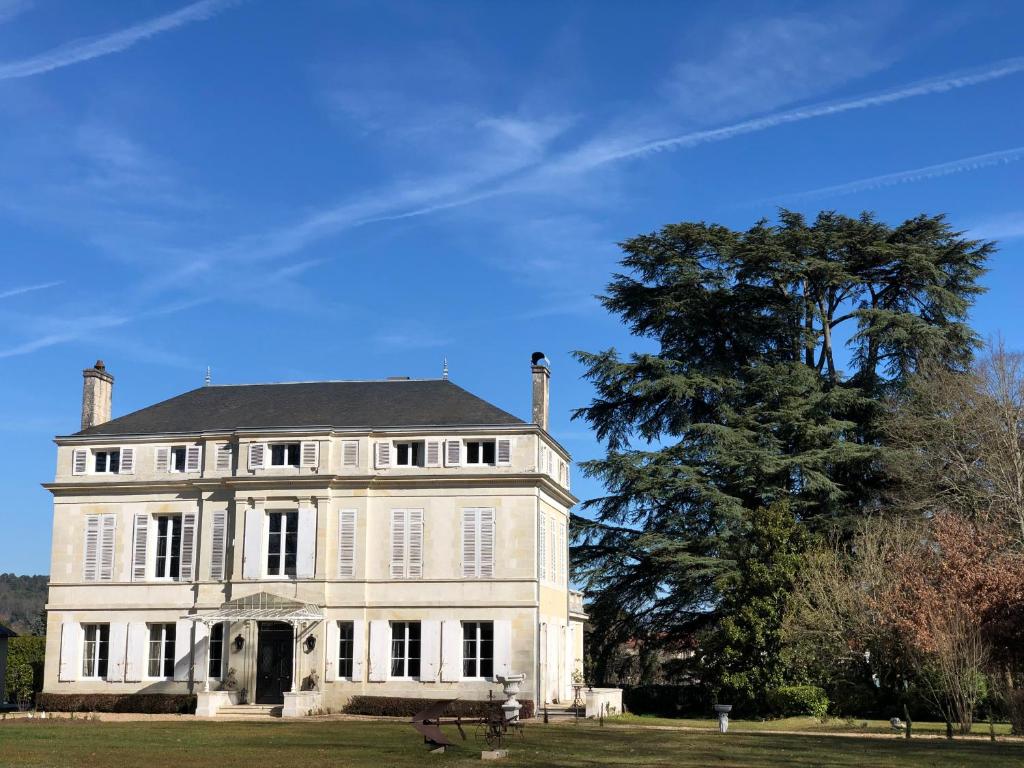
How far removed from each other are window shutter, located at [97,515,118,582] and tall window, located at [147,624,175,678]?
1828mm

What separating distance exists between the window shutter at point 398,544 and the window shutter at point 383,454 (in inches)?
47.0

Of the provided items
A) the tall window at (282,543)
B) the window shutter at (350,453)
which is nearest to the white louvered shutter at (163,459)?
the tall window at (282,543)

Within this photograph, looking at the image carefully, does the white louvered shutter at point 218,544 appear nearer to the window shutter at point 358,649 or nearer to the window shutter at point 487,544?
the window shutter at point 358,649

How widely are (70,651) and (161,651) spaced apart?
2.40 m

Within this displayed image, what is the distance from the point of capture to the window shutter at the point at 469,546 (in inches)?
1169

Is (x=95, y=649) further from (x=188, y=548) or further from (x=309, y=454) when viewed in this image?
(x=309, y=454)

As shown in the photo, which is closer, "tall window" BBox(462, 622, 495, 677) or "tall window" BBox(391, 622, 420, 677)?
"tall window" BBox(462, 622, 495, 677)

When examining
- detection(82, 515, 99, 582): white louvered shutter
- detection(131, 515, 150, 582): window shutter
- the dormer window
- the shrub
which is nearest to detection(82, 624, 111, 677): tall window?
detection(82, 515, 99, 582): white louvered shutter

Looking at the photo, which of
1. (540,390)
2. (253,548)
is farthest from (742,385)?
(253,548)

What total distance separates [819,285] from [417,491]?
1429 centimetres

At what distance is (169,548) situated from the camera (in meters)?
31.2

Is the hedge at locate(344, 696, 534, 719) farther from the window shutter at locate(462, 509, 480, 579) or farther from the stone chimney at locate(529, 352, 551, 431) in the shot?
the stone chimney at locate(529, 352, 551, 431)

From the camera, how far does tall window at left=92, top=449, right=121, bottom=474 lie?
31812 mm

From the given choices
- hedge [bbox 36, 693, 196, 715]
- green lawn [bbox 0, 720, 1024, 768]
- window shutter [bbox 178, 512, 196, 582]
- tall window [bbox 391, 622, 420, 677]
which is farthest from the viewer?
window shutter [bbox 178, 512, 196, 582]
